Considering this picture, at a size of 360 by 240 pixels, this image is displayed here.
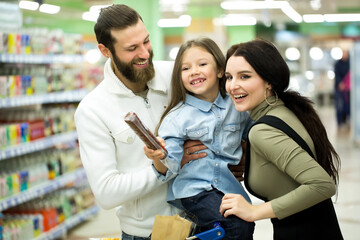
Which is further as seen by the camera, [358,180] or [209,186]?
[358,180]

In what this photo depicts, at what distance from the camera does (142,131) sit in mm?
1778

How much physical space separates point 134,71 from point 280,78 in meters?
0.70

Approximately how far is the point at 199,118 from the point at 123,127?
35 centimetres

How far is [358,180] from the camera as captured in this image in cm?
753

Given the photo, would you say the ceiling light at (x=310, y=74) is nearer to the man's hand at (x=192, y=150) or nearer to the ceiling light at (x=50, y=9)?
the ceiling light at (x=50, y=9)

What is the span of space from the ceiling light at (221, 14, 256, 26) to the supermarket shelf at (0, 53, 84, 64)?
47.1ft

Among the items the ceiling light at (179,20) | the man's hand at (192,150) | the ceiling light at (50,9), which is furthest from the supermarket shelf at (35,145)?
the ceiling light at (179,20)

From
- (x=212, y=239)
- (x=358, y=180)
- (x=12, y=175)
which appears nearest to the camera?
(x=212, y=239)

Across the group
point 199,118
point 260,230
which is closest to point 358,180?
point 260,230

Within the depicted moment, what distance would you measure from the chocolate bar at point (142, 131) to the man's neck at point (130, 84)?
540 mm

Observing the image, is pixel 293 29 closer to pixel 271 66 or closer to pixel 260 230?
pixel 260 230

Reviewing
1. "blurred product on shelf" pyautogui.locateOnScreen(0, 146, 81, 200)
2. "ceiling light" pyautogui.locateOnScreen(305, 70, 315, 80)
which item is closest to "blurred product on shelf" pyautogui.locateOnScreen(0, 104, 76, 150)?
→ "blurred product on shelf" pyautogui.locateOnScreen(0, 146, 81, 200)

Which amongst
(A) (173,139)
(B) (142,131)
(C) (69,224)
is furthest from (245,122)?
(C) (69,224)

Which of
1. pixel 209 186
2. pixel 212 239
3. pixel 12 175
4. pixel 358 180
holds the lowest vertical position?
pixel 358 180
